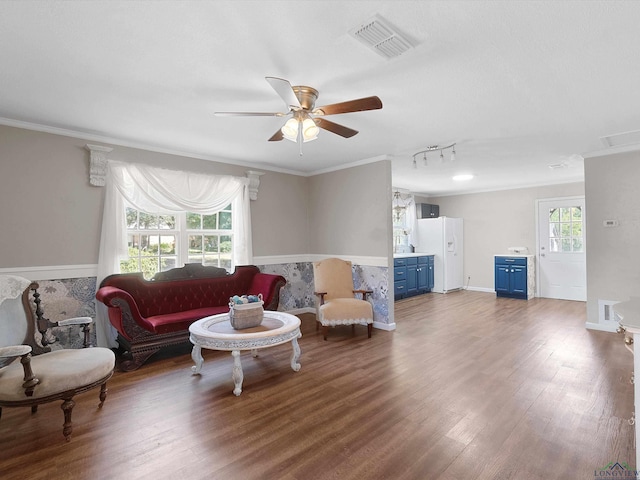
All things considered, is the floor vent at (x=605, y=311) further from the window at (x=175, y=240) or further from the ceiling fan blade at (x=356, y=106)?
the window at (x=175, y=240)

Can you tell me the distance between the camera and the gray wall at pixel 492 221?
6.98 meters

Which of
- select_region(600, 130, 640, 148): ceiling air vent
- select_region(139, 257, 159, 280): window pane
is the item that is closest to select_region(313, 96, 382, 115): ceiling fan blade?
select_region(139, 257, 159, 280): window pane

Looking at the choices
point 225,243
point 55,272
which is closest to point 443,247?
point 225,243

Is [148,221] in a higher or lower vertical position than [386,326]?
higher

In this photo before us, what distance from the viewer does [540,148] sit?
433 centimetres

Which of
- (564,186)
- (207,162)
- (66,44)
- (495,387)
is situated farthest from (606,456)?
(564,186)

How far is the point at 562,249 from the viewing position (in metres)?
6.60

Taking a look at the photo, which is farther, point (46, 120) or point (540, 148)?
point (540, 148)

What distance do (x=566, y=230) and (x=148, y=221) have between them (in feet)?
24.9

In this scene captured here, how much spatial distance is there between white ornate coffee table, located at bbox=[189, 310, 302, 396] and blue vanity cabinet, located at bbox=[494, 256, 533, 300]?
18.0 feet

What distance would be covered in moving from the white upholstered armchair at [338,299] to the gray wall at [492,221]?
4.36m

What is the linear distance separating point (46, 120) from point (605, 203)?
6.68 m

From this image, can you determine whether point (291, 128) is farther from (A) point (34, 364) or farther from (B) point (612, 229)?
(B) point (612, 229)

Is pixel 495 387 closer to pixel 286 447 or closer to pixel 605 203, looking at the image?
pixel 286 447
